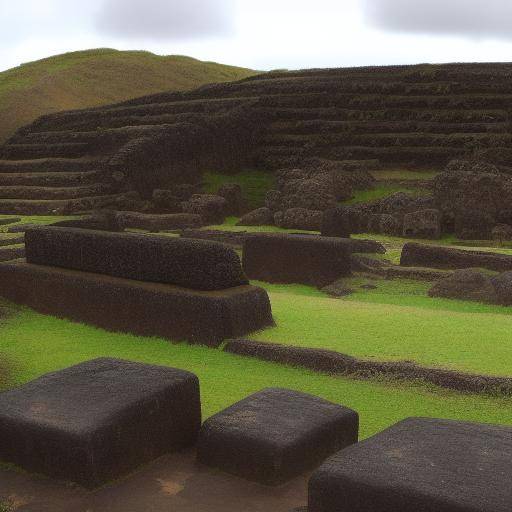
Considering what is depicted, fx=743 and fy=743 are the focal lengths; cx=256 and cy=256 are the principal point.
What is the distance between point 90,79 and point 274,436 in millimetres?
30004

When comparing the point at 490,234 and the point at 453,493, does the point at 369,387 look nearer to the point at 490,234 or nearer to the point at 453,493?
the point at 453,493

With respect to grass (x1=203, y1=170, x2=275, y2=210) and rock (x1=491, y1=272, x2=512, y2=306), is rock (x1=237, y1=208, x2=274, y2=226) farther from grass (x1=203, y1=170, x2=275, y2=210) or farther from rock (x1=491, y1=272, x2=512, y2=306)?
rock (x1=491, y1=272, x2=512, y2=306)

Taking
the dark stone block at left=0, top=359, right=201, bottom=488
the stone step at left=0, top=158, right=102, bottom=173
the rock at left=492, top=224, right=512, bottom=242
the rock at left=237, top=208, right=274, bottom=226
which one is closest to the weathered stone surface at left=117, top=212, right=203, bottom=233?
the rock at left=237, top=208, right=274, bottom=226

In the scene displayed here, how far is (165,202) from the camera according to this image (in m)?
16.8

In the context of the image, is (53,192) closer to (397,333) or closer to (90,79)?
(397,333)

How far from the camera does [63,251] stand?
7.92 m

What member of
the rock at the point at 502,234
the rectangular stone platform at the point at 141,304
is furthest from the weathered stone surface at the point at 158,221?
the rectangular stone platform at the point at 141,304

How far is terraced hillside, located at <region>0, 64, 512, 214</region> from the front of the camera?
18.0 m

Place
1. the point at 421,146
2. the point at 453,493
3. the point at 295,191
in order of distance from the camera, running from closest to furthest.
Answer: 1. the point at 453,493
2. the point at 295,191
3. the point at 421,146

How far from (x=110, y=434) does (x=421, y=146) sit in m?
16.4

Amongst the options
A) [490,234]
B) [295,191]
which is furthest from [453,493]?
[295,191]

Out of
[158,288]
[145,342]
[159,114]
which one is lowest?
[145,342]

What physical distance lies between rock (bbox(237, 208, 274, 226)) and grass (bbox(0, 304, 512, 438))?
26.0ft

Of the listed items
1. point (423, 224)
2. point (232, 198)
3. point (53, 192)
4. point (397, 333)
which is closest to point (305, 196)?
point (232, 198)
